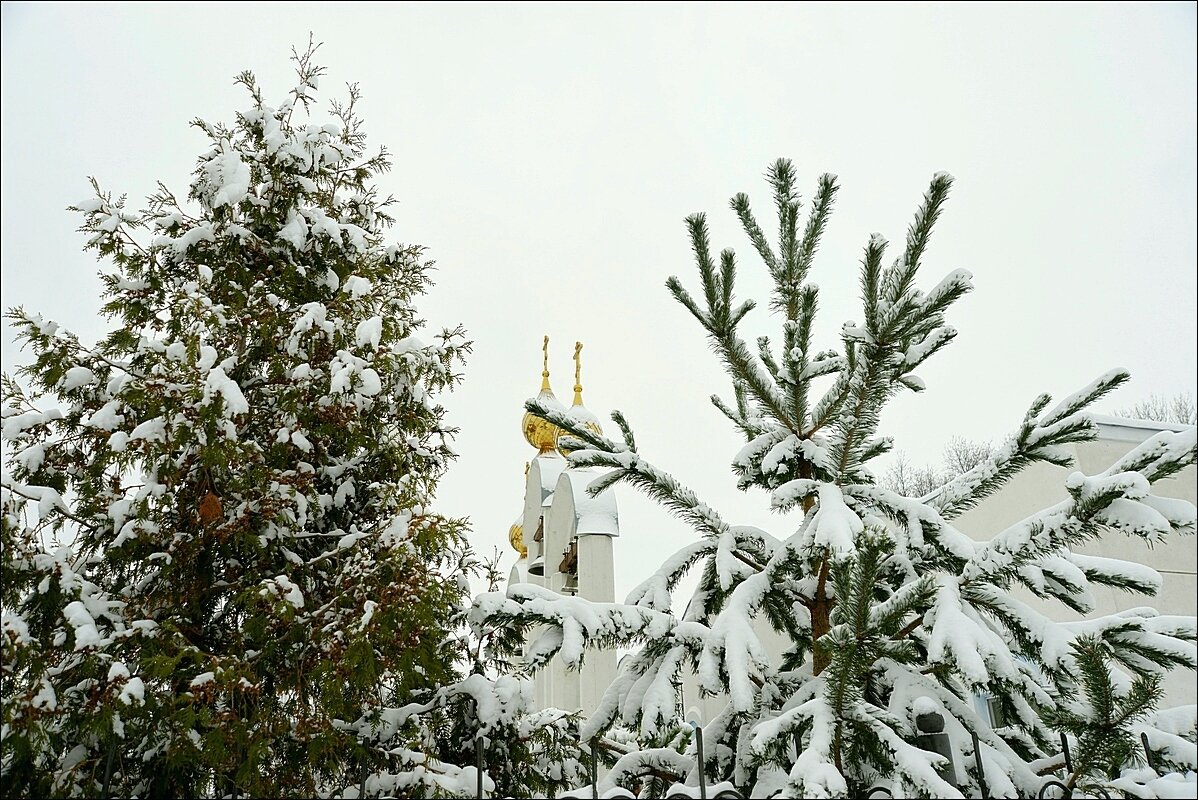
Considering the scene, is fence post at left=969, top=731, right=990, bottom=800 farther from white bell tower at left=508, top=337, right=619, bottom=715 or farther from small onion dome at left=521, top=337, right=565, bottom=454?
small onion dome at left=521, top=337, right=565, bottom=454

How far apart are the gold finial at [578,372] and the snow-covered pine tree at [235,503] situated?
14.9 ft

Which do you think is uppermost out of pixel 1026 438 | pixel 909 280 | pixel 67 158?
pixel 67 158

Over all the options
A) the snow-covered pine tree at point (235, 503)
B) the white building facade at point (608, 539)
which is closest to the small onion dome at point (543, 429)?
the white building facade at point (608, 539)

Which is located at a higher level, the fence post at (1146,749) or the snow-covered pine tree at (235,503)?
the snow-covered pine tree at (235,503)

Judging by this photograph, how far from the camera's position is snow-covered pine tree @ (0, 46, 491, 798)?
341cm

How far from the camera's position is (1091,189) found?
5137mm

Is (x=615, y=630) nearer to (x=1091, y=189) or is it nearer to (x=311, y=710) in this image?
(x=311, y=710)

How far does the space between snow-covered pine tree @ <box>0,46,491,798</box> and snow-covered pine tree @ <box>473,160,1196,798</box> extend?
1074mm

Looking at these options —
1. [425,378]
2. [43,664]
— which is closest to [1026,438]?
[425,378]

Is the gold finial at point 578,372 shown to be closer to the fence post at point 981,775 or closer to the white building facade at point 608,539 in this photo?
the white building facade at point 608,539

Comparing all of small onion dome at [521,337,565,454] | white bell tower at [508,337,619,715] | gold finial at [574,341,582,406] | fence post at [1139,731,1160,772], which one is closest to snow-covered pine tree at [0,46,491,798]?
fence post at [1139,731,1160,772]

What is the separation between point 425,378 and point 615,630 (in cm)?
239

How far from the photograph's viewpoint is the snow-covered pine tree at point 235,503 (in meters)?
3.41

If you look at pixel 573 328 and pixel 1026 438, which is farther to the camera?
pixel 573 328
